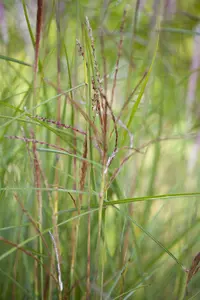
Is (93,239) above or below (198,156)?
below

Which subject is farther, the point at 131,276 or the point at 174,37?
the point at 174,37

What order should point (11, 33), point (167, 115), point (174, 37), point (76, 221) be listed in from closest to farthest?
1. point (76, 221)
2. point (11, 33)
3. point (167, 115)
4. point (174, 37)

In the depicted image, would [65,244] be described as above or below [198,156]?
below

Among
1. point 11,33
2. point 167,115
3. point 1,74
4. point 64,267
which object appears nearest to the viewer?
point 64,267

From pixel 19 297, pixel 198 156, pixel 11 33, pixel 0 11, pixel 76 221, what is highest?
pixel 0 11

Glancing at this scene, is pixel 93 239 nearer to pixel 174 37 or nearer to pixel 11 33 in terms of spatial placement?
pixel 11 33

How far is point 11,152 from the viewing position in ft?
1.83

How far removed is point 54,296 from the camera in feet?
1.57

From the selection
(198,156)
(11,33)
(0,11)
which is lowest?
(198,156)

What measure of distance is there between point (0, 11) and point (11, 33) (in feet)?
0.74

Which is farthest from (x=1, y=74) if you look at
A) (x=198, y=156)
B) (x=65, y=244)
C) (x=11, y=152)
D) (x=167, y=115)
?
(x=198, y=156)

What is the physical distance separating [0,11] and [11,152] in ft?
1.70

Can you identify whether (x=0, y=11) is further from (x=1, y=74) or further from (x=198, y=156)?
(x=198, y=156)

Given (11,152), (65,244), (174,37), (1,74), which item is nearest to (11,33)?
(1,74)
